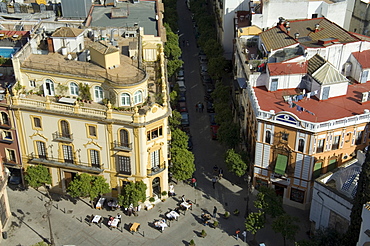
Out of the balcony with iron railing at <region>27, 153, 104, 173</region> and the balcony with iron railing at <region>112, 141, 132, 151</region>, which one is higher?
the balcony with iron railing at <region>112, 141, 132, 151</region>

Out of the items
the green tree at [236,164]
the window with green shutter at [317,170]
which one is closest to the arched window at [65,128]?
the green tree at [236,164]

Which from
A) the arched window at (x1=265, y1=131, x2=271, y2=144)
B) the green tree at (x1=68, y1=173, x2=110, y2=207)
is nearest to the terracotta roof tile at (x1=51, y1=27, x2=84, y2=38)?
the green tree at (x1=68, y1=173, x2=110, y2=207)

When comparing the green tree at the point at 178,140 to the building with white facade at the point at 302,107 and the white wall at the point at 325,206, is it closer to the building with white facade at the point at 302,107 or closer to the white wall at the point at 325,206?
the building with white facade at the point at 302,107

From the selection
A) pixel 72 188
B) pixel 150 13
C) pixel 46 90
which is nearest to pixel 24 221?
pixel 72 188

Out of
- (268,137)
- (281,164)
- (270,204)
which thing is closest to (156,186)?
(270,204)

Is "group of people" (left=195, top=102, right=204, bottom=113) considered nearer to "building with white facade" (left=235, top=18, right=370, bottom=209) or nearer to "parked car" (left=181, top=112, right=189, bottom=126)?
"parked car" (left=181, top=112, right=189, bottom=126)

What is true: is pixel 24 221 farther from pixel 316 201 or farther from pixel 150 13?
pixel 150 13
